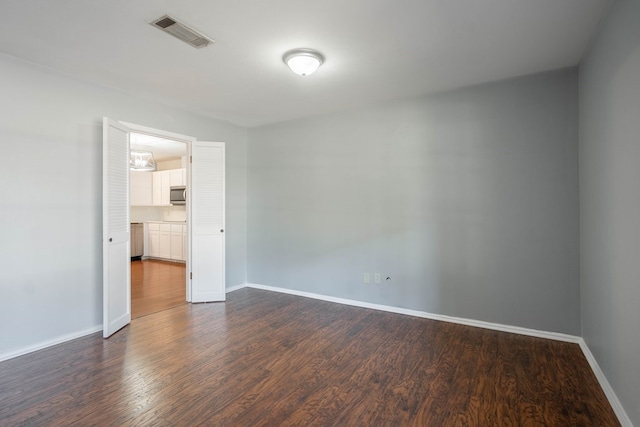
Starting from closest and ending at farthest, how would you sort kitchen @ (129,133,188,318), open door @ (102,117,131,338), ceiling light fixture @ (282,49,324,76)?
ceiling light fixture @ (282,49,324,76) < open door @ (102,117,131,338) < kitchen @ (129,133,188,318)

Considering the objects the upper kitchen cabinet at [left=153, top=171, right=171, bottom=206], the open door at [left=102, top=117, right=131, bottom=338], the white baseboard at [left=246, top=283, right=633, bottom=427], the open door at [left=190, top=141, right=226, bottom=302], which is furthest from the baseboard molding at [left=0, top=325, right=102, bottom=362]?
the upper kitchen cabinet at [left=153, top=171, right=171, bottom=206]

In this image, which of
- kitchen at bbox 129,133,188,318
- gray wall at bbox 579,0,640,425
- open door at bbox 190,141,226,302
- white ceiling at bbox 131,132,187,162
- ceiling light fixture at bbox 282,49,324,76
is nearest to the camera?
gray wall at bbox 579,0,640,425

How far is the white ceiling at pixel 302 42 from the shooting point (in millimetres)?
2062

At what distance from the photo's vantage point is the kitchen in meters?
6.06

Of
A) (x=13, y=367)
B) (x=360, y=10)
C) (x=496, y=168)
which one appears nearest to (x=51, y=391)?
(x=13, y=367)

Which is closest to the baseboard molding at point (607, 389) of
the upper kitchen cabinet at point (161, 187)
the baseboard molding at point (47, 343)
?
the baseboard molding at point (47, 343)

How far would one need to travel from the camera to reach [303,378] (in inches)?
93.7

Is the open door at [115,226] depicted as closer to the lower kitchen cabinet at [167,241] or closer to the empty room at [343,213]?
the empty room at [343,213]

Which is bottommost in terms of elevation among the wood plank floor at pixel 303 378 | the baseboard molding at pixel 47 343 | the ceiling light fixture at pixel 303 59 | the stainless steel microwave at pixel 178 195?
the wood plank floor at pixel 303 378

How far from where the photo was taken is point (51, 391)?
86.4 inches

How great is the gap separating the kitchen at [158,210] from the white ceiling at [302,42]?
3221mm

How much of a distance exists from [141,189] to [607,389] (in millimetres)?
8669

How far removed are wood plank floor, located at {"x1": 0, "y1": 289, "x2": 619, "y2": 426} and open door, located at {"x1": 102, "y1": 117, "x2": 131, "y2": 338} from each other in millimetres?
245

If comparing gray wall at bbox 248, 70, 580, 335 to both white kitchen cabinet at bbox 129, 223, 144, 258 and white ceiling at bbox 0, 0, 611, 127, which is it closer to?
white ceiling at bbox 0, 0, 611, 127
